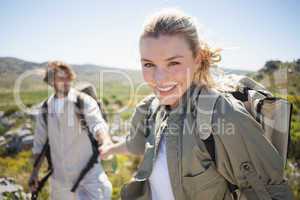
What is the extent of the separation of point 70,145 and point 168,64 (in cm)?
265

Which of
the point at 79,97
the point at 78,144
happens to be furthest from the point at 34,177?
the point at 79,97

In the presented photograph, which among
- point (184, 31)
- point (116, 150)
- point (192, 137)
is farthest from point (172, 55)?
point (116, 150)

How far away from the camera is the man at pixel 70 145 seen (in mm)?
3633

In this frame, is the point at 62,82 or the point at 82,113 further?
the point at 62,82

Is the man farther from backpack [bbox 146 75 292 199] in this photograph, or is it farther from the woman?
backpack [bbox 146 75 292 199]

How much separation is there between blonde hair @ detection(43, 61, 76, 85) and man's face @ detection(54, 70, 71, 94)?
0.16 ft

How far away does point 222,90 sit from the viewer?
159 centimetres

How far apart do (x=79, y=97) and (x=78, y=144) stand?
2.23 feet

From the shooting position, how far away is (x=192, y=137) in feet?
4.87

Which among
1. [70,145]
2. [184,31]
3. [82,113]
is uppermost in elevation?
[184,31]

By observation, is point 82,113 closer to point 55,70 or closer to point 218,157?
point 55,70

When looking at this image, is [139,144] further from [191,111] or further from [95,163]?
[95,163]

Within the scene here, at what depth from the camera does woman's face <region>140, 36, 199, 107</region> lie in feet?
5.10

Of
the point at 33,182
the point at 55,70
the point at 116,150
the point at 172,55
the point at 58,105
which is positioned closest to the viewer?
the point at 172,55
